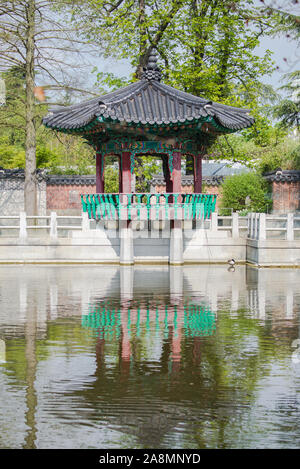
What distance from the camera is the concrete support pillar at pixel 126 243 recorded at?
2091 centimetres

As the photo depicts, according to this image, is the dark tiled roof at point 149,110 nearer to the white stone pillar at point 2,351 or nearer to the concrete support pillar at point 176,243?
the concrete support pillar at point 176,243

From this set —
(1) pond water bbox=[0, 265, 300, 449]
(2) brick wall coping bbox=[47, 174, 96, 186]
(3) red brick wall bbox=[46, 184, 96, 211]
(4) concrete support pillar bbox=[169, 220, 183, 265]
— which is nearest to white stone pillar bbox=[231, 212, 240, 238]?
(4) concrete support pillar bbox=[169, 220, 183, 265]

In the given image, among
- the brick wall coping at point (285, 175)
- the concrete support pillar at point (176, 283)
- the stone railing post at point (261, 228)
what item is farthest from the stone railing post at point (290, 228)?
the brick wall coping at point (285, 175)

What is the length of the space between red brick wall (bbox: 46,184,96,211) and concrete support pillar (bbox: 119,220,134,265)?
15714 mm

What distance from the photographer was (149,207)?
2025cm

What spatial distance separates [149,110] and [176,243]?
4208 millimetres

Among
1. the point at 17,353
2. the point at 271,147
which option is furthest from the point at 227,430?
the point at 271,147

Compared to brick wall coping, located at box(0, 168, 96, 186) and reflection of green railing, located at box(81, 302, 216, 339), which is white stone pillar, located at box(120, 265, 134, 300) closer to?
reflection of green railing, located at box(81, 302, 216, 339)

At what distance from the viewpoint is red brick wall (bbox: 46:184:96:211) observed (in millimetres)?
36625

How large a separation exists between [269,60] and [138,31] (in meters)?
5.77

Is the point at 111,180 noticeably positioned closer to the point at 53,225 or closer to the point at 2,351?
the point at 53,225

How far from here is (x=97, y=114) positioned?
62.1 feet

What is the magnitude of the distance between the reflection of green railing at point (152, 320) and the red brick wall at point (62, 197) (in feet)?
79.3

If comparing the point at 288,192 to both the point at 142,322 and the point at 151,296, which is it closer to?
the point at 151,296
